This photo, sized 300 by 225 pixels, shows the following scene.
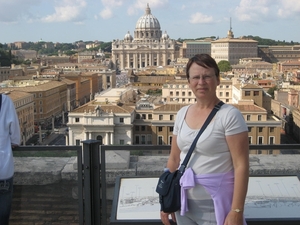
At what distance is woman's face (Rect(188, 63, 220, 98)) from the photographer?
1.35m

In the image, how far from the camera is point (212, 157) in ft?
4.24

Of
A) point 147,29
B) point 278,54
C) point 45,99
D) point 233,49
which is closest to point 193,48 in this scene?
point 147,29

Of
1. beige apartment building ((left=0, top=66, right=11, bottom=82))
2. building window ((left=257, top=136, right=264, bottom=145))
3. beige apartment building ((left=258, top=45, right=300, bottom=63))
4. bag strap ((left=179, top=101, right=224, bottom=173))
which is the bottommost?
building window ((left=257, top=136, right=264, bottom=145))

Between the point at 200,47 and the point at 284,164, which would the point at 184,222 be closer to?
the point at 284,164

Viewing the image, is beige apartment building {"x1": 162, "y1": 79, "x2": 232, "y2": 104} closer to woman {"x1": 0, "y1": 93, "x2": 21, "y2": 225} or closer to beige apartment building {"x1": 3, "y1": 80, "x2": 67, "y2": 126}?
beige apartment building {"x1": 3, "y1": 80, "x2": 67, "y2": 126}

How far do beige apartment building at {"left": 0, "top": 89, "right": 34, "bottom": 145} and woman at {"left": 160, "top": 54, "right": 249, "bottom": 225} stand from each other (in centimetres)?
1747

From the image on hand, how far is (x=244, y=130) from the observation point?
1269 mm

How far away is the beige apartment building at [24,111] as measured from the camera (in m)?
18.5

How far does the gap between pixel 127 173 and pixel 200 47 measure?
221 feet

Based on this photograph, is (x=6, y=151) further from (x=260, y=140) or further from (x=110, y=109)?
(x=110, y=109)

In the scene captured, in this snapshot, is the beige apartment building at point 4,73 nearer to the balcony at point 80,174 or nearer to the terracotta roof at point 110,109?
the terracotta roof at point 110,109

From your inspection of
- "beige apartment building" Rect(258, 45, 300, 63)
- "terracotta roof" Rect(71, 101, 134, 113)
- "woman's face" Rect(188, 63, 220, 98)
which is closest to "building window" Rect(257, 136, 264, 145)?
"terracotta roof" Rect(71, 101, 134, 113)

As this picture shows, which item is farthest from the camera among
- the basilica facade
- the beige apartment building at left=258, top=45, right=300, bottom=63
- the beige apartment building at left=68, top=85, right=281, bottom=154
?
the basilica facade

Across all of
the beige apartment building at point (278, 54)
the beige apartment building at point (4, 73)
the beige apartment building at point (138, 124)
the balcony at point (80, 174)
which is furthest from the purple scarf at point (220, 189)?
the beige apartment building at point (278, 54)
